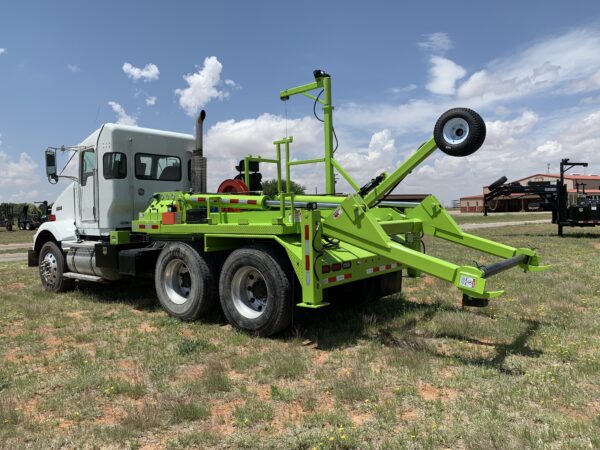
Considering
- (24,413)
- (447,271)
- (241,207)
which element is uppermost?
(241,207)

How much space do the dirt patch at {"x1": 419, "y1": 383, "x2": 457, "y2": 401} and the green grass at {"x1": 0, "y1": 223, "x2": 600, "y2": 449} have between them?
Answer: 17 millimetres

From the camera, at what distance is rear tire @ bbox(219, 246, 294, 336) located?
5.29 metres

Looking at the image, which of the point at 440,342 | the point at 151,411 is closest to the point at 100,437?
the point at 151,411

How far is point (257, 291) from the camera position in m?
5.81

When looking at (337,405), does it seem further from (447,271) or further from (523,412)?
(447,271)

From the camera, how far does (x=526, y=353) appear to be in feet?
15.5

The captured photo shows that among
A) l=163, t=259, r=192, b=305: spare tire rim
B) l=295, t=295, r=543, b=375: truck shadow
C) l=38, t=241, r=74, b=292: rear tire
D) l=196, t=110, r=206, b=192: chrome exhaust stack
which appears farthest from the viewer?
l=38, t=241, r=74, b=292: rear tire

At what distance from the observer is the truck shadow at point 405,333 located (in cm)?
474

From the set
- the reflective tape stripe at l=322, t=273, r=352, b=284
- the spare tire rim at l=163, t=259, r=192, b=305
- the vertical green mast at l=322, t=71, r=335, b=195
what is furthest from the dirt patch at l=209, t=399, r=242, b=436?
the vertical green mast at l=322, t=71, r=335, b=195

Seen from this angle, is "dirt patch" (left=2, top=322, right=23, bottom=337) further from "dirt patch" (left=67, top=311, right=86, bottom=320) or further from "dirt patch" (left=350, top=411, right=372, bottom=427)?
"dirt patch" (left=350, top=411, right=372, bottom=427)

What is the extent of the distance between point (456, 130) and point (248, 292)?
2981 mm

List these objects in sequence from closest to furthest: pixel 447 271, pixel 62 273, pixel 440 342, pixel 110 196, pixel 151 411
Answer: pixel 151 411 → pixel 447 271 → pixel 440 342 → pixel 110 196 → pixel 62 273

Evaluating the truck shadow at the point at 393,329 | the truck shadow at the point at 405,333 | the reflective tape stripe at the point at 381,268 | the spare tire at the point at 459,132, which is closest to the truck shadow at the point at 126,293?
the truck shadow at the point at 393,329

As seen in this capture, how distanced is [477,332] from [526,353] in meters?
0.73
